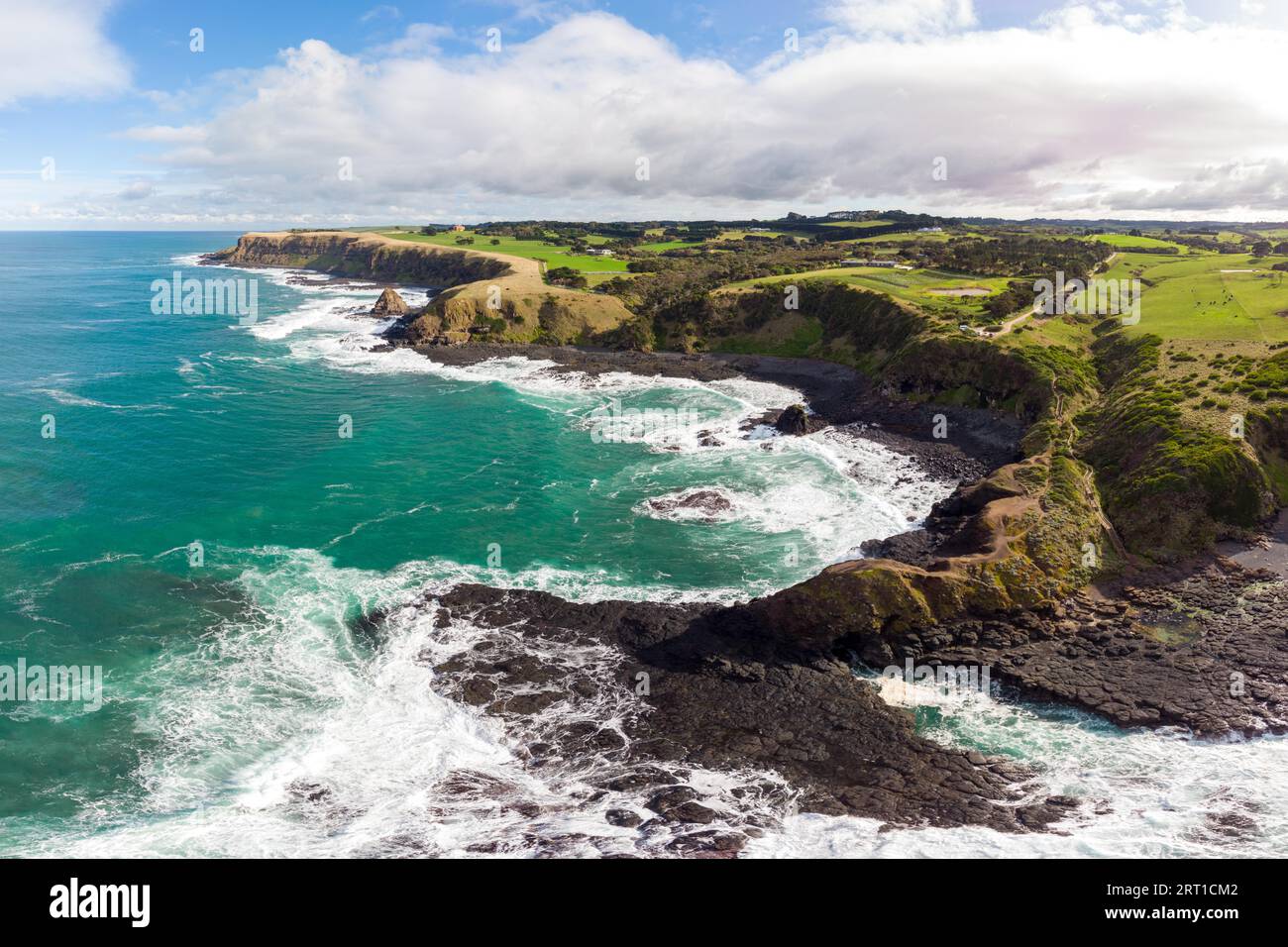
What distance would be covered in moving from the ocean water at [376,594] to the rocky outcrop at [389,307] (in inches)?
1857

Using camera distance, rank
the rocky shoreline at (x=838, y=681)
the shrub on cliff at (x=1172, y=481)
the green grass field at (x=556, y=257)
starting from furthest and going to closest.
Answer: the green grass field at (x=556, y=257) → the shrub on cliff at (x=1172, y=481) → the rocky shoreline at (x=838, y=681)

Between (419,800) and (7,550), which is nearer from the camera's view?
(419,800)

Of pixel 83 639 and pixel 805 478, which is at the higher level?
pixel 805 478

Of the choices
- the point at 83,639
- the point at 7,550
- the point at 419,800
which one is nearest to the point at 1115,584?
the point at 419,800

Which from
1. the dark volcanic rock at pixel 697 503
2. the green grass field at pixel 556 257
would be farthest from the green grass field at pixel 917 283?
the dark volcanic rock at pixel 697 503

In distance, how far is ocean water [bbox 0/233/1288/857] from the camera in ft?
89.4

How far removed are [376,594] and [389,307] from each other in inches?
4166

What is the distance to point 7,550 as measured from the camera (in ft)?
153

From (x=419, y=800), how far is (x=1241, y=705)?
38.4 metres

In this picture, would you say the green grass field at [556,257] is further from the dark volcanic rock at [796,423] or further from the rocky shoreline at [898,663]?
the rocky shoreline at [898,663]

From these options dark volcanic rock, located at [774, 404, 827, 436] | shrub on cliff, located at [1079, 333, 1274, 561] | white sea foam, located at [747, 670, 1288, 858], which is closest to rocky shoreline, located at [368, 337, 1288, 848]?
white sea foam, located at [747, 670, 1288, 858]

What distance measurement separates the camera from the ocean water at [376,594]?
89.4 ft

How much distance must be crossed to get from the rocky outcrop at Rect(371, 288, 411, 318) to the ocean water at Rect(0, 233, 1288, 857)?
47.2 meters

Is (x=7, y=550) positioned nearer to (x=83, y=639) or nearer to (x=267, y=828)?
(x=83, y=639)
